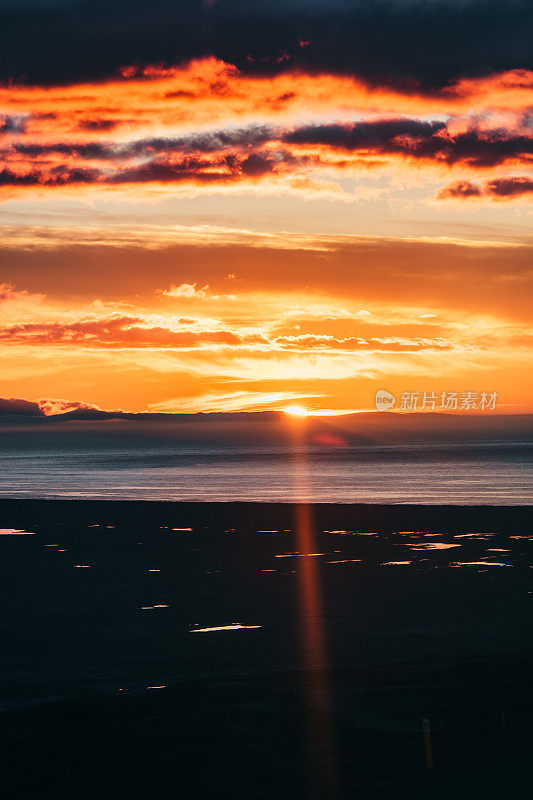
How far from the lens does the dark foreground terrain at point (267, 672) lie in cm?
1399

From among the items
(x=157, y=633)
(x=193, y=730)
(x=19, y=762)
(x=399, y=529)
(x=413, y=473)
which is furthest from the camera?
(x=413, y=473)

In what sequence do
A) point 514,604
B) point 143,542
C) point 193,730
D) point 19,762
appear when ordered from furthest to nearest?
point 143,542, point 514,604, point 193,730, point 19,762

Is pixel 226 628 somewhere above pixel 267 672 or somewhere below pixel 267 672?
above

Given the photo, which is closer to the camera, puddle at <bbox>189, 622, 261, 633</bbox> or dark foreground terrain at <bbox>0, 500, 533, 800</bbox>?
dark foreground terrain at <bbox>0, 500, 533, 800</bbox>

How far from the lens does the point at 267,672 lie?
66.5ft

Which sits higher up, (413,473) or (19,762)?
(413,473)

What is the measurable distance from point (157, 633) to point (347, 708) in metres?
8.40

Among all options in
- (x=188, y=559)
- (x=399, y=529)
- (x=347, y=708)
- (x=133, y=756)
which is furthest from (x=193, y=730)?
(x=399, y=529)

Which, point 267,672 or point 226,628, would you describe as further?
point 226,628

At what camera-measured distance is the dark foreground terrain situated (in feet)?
45.9

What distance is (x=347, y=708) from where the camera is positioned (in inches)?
683

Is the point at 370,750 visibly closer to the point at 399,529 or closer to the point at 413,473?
the point at 399,529

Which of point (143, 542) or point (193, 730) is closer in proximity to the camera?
point (193, 730)

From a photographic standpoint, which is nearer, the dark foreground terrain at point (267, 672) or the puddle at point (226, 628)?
the dark foreground terrain at point (267, 672)
